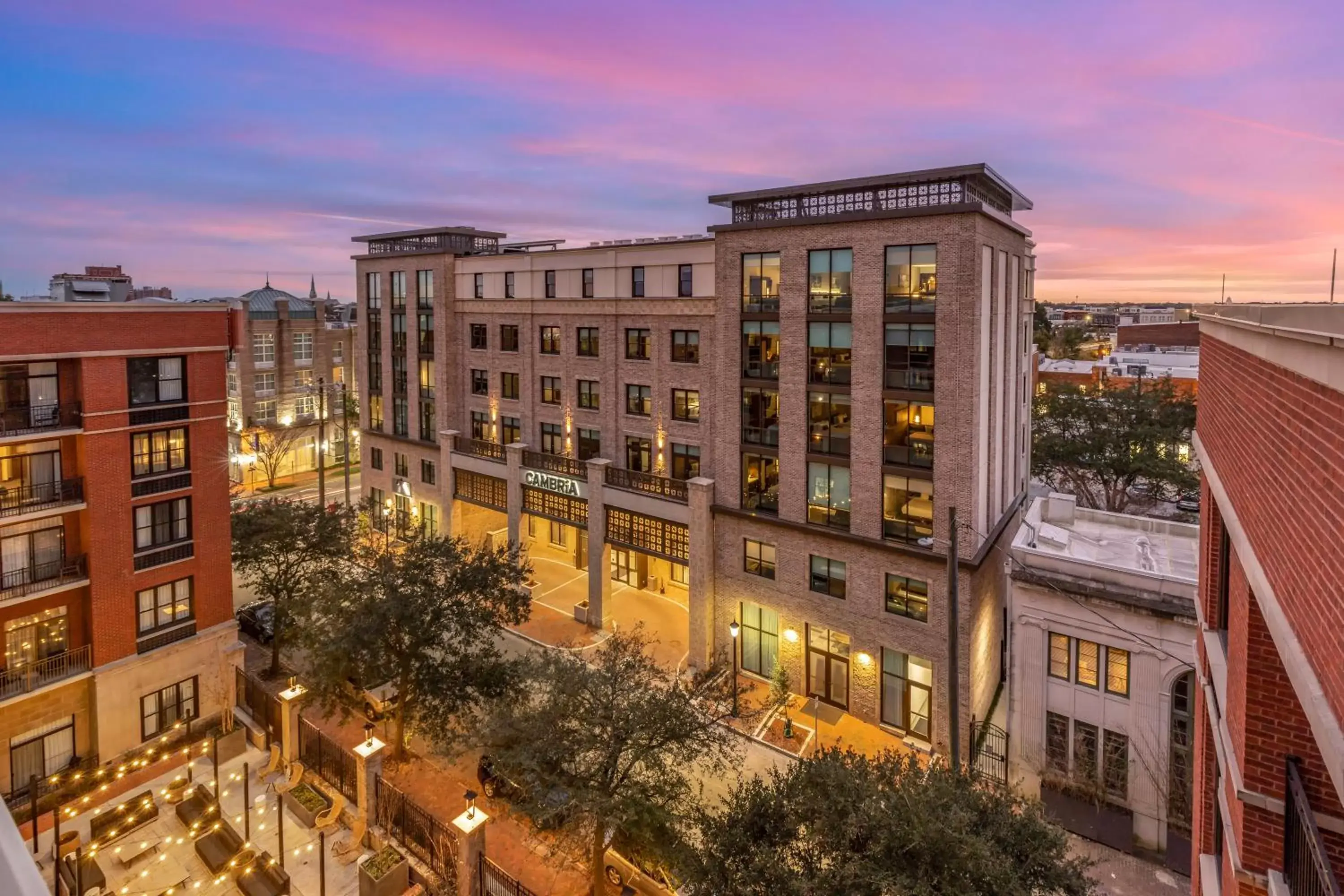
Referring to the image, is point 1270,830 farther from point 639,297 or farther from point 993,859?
point 639,297

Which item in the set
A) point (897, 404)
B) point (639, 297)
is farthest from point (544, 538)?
point (897, 404)

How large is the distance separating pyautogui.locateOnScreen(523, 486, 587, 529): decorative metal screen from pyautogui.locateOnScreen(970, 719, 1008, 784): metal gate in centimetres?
1874

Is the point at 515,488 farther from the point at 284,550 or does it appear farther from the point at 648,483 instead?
the point at 284,550

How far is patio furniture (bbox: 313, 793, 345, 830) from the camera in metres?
19.8

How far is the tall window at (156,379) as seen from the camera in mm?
24109

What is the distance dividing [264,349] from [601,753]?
5532 cm

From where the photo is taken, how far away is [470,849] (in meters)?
16.4

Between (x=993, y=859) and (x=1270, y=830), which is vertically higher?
(x=1270, y=830)

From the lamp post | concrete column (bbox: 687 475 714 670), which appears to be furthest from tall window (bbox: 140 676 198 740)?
the lamp post

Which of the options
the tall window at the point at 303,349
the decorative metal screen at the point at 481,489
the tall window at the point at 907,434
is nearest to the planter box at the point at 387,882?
the tall window at the point at 907,434

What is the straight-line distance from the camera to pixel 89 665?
23.1 m

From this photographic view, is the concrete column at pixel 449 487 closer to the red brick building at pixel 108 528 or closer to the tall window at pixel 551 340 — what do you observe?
the tall window at pixel 551 340

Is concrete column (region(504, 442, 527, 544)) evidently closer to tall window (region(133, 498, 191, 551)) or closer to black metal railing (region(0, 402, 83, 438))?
tall window (region(133, 498, 191, 551))

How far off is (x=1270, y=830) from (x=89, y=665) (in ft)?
95.3
